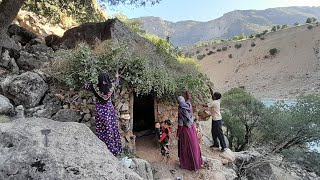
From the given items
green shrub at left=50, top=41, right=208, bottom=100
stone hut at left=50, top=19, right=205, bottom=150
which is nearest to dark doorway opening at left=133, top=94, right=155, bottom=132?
stone hut at left=50, top=19, right=205, bottom=150

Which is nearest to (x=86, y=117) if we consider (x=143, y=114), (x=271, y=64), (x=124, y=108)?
(x=124, y=108)

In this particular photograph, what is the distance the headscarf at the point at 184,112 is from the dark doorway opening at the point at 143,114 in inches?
118

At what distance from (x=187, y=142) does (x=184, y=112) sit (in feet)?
2.67

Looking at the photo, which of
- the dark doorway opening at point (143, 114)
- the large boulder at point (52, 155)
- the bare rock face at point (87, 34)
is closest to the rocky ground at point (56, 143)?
the large boulder at point (52, 155)

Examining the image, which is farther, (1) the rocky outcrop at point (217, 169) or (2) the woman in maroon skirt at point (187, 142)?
(1) the rocky outcrop at point (217, 169)

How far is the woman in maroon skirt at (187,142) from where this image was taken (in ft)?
26.0

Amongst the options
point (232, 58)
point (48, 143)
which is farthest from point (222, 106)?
point (232, 58)

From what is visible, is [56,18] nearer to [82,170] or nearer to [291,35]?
[82,170]

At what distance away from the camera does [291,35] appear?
57031 millimetres

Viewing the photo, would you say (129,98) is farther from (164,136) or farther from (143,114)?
(143,114)

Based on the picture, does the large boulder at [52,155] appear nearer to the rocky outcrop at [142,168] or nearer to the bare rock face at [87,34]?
the rocky outcrop at [142,168]

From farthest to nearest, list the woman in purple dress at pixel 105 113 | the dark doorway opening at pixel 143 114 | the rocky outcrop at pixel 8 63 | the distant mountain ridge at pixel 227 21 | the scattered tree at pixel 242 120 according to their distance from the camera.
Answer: the distant mountain ridge at pixel 227 21
the scattered tree at pixel 242 120
the dark doorway opening at pixel 143 114
the rocky outcrop at pixel 8 63
the woman in purple dress at pixel 105 113

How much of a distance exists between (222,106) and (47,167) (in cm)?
1601

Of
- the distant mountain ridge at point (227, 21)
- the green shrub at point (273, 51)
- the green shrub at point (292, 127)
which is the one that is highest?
the distant mountain ridge at point (227, 21)
